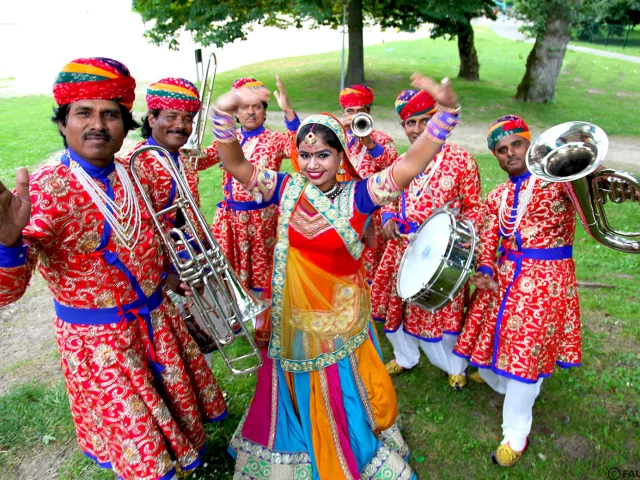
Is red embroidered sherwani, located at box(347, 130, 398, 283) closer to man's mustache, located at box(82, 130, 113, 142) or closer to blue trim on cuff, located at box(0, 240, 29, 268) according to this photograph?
man's mustache, located at box(82, 130, 113, 142)

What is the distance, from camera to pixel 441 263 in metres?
3.57

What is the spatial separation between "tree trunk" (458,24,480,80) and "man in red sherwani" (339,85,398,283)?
58.8 feet

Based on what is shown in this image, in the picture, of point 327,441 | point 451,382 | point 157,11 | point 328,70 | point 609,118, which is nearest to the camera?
point 327,441

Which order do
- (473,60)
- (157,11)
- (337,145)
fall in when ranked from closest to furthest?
(337,145)
(157,11)
(473,60)

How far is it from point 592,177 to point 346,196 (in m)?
1.41

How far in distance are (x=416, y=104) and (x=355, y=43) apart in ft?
52.8

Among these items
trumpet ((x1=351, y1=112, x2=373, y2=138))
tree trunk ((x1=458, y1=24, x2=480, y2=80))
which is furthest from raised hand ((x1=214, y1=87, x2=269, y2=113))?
tree trunk ((x1=458, y1=24, x2=480, y2=80))

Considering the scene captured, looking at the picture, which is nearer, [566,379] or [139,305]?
[139,305]

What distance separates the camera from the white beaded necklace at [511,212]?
139 inches

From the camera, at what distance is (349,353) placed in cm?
330

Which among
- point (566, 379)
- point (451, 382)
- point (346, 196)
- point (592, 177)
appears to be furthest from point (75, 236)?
point (566, 379)

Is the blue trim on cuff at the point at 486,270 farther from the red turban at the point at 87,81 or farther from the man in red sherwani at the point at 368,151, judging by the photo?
the red turban at the point at 87,81

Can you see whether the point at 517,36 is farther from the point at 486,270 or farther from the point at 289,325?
the point at 289,325

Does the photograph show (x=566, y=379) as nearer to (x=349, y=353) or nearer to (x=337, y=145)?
(x=349, y=353)
